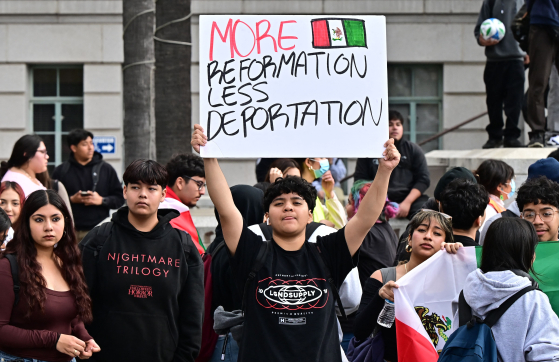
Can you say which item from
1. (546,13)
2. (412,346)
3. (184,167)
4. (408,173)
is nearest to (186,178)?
(184,167)

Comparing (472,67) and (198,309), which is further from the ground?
(472,67)

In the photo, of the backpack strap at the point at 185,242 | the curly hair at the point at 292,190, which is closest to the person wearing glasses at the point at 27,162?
the backpack strap at the point at 185,242

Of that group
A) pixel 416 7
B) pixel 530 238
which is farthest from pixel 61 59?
pixel 530 238

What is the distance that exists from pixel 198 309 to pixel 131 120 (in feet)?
13.3

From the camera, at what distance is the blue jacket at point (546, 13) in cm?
790

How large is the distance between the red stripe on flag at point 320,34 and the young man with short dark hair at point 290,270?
644 millimetres

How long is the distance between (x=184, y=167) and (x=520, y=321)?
2.66m

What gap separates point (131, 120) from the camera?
764 cm

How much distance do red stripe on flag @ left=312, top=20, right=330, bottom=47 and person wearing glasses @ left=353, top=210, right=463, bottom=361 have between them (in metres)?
1.14

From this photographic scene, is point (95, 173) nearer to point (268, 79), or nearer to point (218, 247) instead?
point (218, 247)

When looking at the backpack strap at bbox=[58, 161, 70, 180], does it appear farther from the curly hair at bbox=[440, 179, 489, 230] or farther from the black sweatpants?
the black sweatpants

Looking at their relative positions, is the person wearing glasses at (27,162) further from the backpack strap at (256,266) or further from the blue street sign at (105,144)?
the blue street sign at (105,144)

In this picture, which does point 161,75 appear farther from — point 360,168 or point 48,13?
point 48,13

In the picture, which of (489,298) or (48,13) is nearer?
(489,298)
